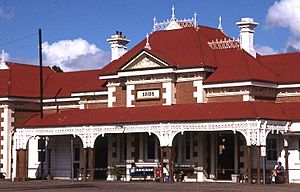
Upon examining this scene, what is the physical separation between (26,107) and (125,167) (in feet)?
35.5

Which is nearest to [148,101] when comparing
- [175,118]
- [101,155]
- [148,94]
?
[148,94]

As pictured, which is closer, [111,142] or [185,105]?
[185,105]

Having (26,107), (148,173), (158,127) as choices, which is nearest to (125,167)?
(148,173)

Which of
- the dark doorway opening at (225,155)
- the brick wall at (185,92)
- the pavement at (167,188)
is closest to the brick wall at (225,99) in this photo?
the brick wall at (185,92)

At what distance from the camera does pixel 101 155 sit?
5031 centimetres

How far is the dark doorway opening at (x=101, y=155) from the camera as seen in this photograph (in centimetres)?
4984

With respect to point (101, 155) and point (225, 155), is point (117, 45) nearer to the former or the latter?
point (101, 155)

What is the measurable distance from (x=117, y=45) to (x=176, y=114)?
12.9m

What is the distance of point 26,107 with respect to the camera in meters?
54.6

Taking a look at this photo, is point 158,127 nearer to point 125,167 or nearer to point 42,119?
point 125,167

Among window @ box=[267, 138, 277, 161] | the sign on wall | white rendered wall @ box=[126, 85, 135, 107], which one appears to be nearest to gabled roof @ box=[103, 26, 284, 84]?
white rendered wall @ box=[126, 85, 135, 107]

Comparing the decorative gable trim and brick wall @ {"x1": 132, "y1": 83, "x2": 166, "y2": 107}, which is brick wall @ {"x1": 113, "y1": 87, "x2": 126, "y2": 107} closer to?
brick wall @ {"x1": 132, "y1": 83, "x2": 166, "y2": 107}

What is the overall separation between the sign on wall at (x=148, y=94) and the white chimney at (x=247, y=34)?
6.28 meters

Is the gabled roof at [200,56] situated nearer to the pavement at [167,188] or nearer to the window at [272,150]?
the window at [272,150]
